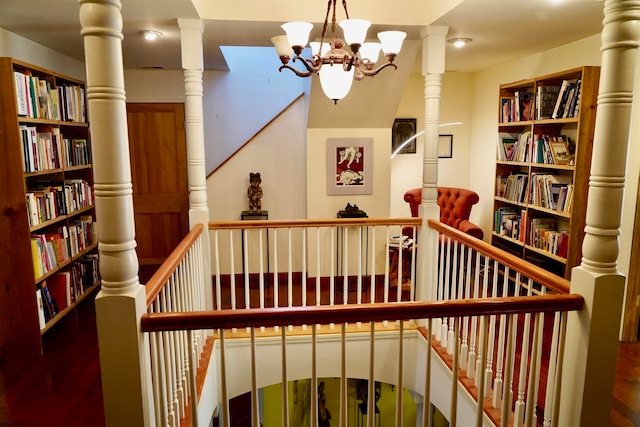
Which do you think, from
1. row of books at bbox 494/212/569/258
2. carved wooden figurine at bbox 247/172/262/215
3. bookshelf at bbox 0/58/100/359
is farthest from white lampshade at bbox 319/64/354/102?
carved wooden figurine at bbox 247/172/262/215

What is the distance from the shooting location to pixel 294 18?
3.07 meters

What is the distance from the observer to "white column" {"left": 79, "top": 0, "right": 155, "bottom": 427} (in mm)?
A: 1363

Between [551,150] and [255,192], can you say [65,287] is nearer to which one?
[255,192]

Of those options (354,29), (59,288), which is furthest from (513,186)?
(59,288)

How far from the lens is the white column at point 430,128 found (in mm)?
3186

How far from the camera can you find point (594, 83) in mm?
3297

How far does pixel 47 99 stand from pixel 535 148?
3.92m

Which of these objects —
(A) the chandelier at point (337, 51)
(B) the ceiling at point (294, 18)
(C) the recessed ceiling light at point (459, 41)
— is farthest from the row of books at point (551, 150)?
(A) the chandelier at point (337, 51)

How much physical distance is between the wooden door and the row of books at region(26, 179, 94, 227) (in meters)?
1.05

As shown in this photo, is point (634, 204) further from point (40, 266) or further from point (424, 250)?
point (40, 266)

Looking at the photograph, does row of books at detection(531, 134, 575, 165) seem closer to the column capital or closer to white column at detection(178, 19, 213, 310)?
the column capital

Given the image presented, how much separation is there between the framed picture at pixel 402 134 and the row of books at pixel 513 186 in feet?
3.93

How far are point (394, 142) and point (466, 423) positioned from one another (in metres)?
3.45

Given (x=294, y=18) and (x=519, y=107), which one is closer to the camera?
(x=294, y=18)
